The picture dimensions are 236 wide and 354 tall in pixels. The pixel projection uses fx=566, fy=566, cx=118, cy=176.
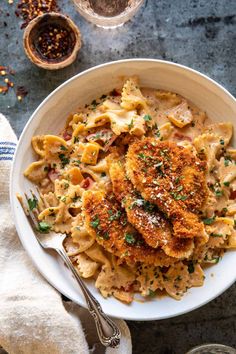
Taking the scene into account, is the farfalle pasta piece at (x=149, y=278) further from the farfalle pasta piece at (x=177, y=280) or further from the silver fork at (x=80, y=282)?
the silver fork at (x=80, y=282)

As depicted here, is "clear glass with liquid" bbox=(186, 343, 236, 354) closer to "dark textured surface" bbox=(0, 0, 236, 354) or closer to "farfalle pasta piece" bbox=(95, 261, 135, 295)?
"farfalle pasta piece" bbox=(95, 261, 135, 295)

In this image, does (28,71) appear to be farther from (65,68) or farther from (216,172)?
(216,172)

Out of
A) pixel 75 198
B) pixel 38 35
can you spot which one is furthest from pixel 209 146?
pixel 38 35

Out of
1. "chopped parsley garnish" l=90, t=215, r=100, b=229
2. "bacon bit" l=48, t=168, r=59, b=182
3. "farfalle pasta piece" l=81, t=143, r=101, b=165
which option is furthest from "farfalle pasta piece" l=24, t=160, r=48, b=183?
"chopped parsley garnish" l=90, t=215, r=100, b=229

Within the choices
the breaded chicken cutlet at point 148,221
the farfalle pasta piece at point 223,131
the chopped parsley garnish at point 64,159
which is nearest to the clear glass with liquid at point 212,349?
the breaded chicken cutlet at point 148,221

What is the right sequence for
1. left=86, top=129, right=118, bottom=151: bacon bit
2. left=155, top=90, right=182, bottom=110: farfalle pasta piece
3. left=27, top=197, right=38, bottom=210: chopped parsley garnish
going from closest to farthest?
left=27, top=197, right=38, bottom=210: chopped parsley garnish
left=86, top=129, right=118, bottom=151: bacon bit
left=155, top=90, right=182, bottom=110: farfalle pasta piece

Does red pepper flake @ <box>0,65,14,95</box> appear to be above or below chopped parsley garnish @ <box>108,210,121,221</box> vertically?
above

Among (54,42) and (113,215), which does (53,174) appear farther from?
(54,42)
